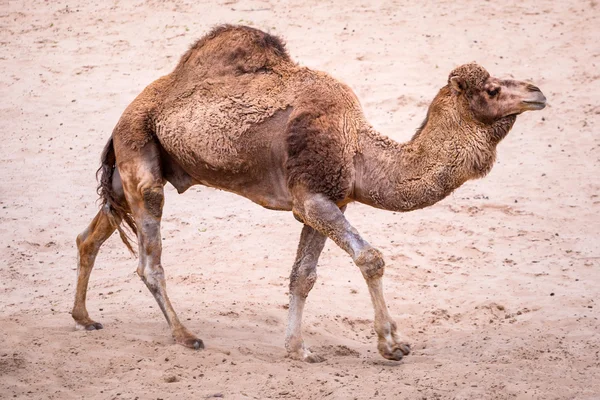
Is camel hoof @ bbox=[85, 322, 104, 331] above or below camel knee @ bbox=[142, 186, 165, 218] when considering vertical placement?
below

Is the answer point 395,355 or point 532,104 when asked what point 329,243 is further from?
point 532,104

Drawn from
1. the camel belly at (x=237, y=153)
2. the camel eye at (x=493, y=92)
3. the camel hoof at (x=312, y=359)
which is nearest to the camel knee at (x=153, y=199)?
the camel belly at (x=237, y=153)

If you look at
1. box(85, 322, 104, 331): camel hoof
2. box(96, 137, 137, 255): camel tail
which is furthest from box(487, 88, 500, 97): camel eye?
box(85, 322, 104, 331): camel hoof

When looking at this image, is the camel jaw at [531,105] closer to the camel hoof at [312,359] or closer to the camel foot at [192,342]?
the camel hoof at [312,359]

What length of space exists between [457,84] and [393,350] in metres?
1.92

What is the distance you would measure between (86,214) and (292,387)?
199 inches

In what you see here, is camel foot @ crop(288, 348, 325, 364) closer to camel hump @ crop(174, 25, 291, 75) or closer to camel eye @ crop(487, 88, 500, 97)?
camel hump @ crop(174, 25, 291, 75)

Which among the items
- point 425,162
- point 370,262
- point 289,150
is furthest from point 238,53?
point 370,262

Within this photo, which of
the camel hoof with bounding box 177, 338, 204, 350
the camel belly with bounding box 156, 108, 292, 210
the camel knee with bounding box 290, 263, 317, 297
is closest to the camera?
the camel belly with bounding box 156, 108, 292, 210

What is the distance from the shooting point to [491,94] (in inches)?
261

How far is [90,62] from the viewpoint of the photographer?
1352 cm

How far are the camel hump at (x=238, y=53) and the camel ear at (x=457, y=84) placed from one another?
4.59ft

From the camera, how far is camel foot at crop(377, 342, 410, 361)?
22.5ft

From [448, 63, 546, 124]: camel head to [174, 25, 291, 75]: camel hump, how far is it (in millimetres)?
1468
